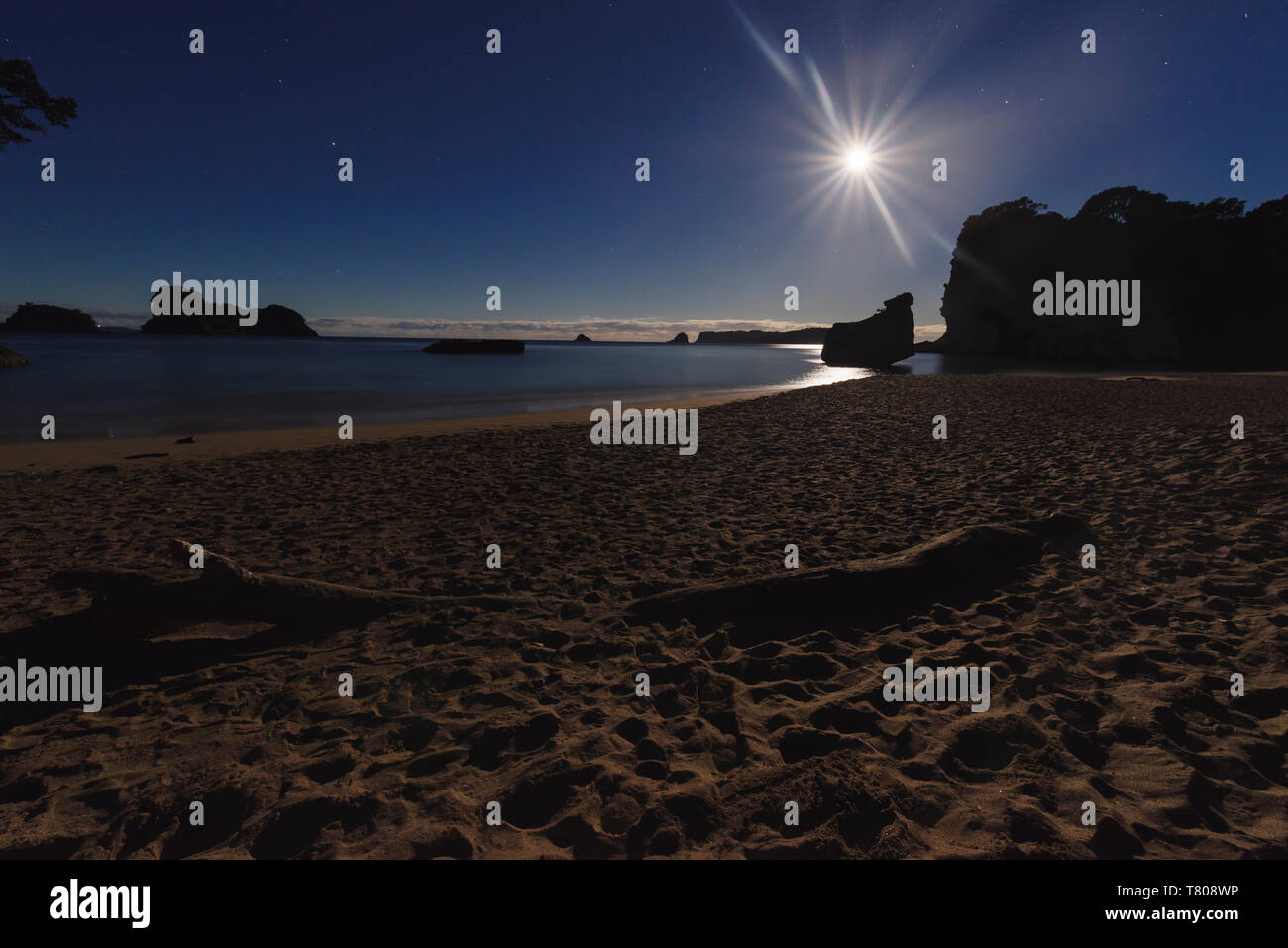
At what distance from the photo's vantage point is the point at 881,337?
71.1 meters

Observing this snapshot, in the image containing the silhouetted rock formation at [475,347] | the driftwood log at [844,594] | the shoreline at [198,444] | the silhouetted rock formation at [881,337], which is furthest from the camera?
the silhouetted rock formation at [475,347]

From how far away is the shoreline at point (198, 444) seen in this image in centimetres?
1217

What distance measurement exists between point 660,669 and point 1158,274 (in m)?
87.0

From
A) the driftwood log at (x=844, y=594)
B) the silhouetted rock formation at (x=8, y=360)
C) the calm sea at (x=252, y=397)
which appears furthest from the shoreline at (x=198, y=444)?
the silhouetted rock formation at (x=8, y=360)

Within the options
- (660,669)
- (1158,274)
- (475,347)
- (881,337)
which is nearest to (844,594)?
(660,669)

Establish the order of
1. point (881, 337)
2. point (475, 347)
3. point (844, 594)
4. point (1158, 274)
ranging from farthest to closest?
point (475, 347)
point (881, 337)
point (1158, 274)
point (844, 594)

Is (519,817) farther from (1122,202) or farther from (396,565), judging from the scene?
(1122,202)

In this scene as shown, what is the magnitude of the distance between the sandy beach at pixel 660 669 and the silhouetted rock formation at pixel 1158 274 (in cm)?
7263

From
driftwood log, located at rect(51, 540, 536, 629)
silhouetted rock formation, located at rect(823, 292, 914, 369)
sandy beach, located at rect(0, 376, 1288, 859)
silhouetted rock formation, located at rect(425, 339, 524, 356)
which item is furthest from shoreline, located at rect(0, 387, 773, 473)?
silhouetted rock formation, located at rect(425, 339, 524, 356)

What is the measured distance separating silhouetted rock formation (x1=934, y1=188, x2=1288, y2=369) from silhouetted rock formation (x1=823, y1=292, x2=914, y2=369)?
1748cm

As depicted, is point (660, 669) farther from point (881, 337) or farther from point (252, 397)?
point (881, 337)

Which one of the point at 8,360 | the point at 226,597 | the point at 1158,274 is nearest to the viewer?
the point at 226,597

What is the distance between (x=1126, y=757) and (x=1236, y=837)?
1.84ft

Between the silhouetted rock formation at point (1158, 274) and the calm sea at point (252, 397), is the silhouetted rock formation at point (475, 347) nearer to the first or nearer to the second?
the calm sea at point (252, 397)
